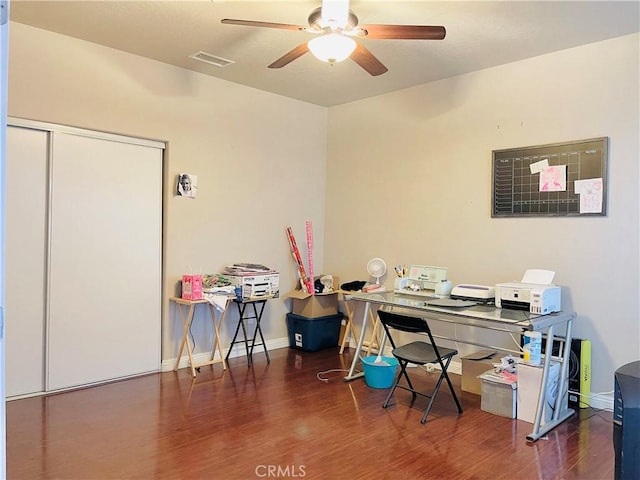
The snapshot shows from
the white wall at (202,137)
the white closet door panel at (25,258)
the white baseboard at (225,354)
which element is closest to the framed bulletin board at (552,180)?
the white wall at (202,137)

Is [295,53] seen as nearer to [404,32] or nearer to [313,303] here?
[404,32]

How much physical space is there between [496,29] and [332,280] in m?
3.07

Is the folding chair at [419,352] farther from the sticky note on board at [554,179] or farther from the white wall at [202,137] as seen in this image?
the white wall at [202,137]

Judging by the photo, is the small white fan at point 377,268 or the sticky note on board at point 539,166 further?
the small white fan at point 377,268

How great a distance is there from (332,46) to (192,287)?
2.42 meters

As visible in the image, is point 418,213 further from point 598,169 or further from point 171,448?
A: point 171,448

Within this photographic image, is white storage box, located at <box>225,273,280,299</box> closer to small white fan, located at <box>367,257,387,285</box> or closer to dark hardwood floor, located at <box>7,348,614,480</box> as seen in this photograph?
dark hardwood floor, located at <box>7,348,614,480</box>

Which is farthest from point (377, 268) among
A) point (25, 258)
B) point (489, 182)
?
point (25, 258)

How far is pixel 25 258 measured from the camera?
364cm

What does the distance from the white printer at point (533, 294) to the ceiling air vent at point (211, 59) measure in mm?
2990

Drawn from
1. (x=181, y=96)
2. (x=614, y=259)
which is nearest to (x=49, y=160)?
(x=181, y=96)

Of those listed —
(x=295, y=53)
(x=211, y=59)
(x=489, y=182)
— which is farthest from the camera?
(x=489, y=182)

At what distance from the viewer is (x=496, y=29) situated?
11.4 ft

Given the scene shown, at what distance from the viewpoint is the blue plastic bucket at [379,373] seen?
4.02m
